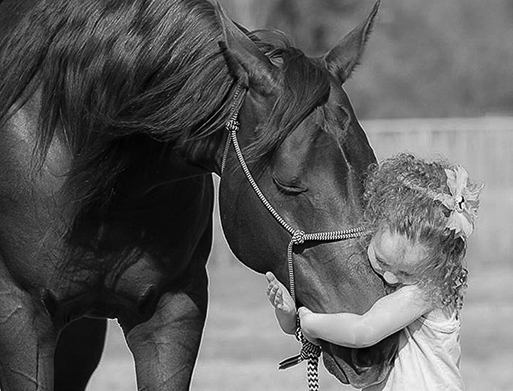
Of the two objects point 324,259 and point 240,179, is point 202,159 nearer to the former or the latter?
point 240,179

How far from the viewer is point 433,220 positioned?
2.97 metres

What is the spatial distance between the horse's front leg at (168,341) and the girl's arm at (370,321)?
753 mm

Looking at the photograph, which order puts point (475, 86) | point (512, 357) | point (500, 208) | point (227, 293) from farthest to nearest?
point (475, 86)
point (500, 208)
point (227, 293)
point (512, 357)

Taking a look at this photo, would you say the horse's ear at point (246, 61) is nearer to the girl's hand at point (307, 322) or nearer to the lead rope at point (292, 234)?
the lead rope at point (292, 234)

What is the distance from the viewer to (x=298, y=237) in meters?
2.97

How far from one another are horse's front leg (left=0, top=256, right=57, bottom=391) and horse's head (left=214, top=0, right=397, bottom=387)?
81cm

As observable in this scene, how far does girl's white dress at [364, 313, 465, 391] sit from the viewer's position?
3119 mm

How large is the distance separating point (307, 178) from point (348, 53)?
47 cm

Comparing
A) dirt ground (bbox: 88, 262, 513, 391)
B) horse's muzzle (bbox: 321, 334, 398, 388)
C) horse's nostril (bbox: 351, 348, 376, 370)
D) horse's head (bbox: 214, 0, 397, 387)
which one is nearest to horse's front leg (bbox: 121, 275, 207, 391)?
horse's head (bbox: 214, 0, 397, 387)

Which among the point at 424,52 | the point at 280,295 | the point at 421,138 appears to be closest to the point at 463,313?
the point at 421,138

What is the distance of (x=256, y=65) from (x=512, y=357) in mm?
5338

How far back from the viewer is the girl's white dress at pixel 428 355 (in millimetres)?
3119

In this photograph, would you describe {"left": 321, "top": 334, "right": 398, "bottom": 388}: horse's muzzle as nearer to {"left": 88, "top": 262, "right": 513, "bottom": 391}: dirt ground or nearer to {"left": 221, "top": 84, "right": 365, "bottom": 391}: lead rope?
{"left": 221, "top": 84, "right": 365, "bottom": 391}: lead rope

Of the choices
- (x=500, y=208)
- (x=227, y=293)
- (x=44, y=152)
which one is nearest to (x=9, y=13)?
(x=44, y=152)
